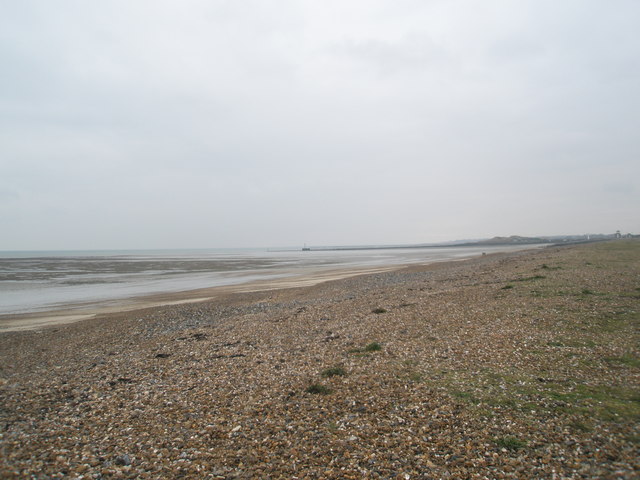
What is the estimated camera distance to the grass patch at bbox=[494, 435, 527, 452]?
722cm

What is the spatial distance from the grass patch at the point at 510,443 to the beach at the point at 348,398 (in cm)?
4

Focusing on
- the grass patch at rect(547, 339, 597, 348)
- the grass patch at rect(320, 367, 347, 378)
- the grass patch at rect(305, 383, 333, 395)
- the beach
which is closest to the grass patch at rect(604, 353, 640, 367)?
the beach

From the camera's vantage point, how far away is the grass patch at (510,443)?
722cm

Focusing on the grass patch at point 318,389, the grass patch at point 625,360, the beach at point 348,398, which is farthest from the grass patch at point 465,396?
the grass patch at point 625,360

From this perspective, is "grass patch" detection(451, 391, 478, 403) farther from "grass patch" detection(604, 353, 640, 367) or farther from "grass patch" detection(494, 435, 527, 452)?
"grass patch" detection(604, 353, 640, 367)

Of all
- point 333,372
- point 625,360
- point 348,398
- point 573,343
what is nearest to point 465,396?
point 348,398

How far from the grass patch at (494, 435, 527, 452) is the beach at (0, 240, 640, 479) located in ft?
0.12

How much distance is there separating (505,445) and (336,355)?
7.15 m

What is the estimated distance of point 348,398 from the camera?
9.92 metres

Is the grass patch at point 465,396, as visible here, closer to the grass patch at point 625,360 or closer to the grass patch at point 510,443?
the grass patch at point 510,443

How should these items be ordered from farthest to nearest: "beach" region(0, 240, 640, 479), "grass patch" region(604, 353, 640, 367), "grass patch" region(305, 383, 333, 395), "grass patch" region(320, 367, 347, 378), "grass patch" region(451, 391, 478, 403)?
"grass patch" region(320, 367, 347, 378) < "grass patch" region(604, 353, 640, 367) < "grass patch" region(305, 383, 333, 395) < "grass patch" region(451, 391, 478, 403) < "beach" region(0, 240, 640, 479)

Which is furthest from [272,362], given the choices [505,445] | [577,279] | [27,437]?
[577,279]

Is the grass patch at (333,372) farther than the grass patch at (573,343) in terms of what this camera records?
No

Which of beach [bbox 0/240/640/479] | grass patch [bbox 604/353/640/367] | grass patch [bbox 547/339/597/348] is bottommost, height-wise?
beach [bbox 0/240/640/479]
